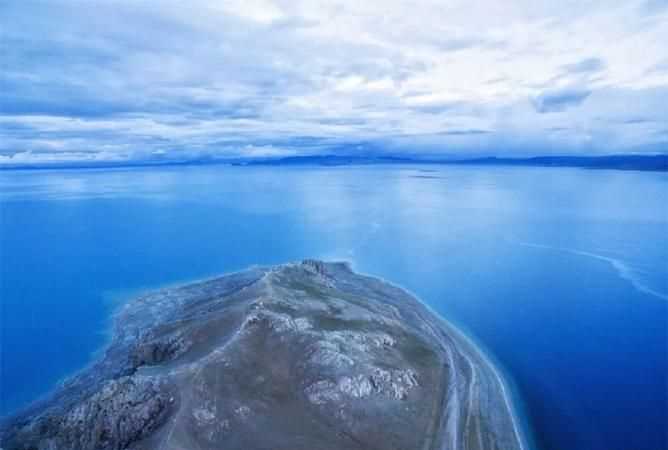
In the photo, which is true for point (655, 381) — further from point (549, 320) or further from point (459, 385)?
point (459, 385)

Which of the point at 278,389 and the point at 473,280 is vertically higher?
the point at 278,389

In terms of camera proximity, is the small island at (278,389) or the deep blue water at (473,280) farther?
the deep blue water at (473,280)

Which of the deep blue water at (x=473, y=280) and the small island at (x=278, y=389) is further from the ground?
the small island at (x=278, y=389)

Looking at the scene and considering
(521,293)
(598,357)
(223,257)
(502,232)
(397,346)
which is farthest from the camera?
(502,232)

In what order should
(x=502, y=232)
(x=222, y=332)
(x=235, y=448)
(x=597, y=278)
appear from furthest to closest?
(x=502, y=232) → (x=597, y=278) → (x=222, y=332) → (x=235, y=448)

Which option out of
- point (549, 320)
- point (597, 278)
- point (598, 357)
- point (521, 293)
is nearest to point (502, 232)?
point (597, 278)
